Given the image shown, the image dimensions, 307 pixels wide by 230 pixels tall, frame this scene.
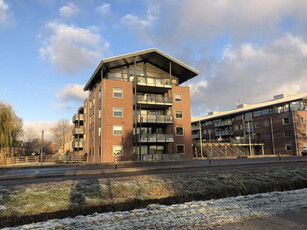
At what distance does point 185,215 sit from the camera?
7.60 m

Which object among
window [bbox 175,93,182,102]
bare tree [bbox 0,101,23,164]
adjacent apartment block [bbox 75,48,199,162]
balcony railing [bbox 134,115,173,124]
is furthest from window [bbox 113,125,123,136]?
bare tree [bbox 0,101,23,164]

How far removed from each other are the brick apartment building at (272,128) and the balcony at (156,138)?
1700 cm

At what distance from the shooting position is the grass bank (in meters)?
9.22

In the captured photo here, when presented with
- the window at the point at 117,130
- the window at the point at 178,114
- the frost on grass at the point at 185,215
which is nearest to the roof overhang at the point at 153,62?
the window at the point at 178,114

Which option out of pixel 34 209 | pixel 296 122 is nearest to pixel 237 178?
pixel 34 209

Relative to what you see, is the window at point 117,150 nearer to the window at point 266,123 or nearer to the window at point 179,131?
the window at point 179,131

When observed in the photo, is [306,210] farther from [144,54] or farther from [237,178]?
[144,54]

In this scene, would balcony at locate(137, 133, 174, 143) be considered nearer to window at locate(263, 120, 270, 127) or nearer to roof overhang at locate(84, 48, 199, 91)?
roof overhang at locate(84, 48, 199, 91)

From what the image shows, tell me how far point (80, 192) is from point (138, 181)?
3.18 metres

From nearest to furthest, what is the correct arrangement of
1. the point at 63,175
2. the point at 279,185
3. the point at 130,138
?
the point at 279,185 < the point at 63,175 < the point at 130,138

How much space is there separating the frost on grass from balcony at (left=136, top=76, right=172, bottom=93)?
30.9 meters

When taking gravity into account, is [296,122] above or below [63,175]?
above

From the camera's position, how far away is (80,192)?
36.4ft

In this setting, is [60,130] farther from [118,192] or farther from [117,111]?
[118,192]
